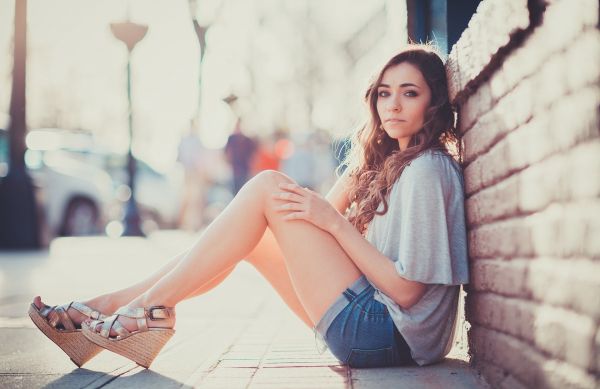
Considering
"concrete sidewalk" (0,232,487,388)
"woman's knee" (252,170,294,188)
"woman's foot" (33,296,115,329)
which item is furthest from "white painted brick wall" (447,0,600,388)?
"woman's foot" (33,296,115,329)

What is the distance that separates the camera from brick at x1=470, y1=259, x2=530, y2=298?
1.98 meters

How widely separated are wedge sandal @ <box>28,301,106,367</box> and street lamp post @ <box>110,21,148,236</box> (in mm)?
11279

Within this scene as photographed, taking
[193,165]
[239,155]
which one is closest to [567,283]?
[239,155]

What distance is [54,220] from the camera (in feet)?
37.8

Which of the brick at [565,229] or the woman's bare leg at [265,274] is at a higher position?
the brick at [565,229]

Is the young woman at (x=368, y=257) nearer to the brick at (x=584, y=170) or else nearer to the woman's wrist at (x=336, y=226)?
the woman's wrist at (x=336, y=226)

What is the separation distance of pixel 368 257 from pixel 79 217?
1072 centimetres

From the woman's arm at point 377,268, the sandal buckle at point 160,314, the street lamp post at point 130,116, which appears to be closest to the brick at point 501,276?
the woman's arm at point 377,268

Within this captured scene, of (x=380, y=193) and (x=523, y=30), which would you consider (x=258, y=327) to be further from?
(x=523, y=30)

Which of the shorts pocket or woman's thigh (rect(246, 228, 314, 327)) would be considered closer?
the shorts pocket

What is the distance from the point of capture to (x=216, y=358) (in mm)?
3084

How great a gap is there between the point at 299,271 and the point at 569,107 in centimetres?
145

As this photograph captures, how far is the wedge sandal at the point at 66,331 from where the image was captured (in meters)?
2.86

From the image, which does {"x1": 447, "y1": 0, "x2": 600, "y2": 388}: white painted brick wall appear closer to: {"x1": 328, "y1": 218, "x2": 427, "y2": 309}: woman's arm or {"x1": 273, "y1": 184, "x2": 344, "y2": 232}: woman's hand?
{"x1": 328, "y1": 218, "x2": 427, "y2": 309}: woman's arm
